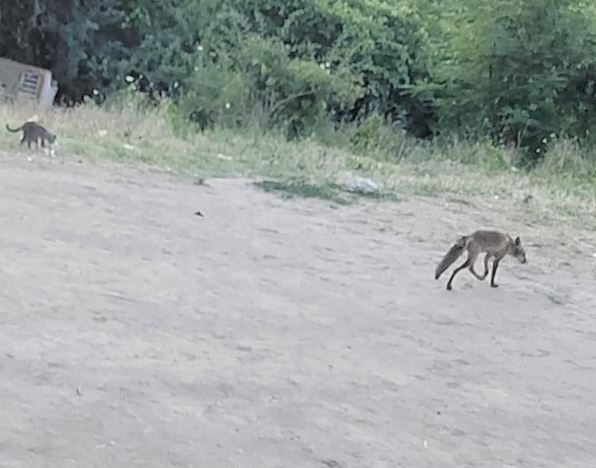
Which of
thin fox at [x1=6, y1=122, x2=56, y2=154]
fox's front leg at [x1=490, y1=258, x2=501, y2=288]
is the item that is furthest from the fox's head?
thin fox at [x1=6, y1=122, x2=56, y2=154]

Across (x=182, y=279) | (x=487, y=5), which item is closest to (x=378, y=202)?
(x=182, y=279)

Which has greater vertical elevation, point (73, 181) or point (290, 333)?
point (290, 333)

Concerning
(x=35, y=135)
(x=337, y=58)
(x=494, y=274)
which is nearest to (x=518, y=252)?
(x=494, y=274)

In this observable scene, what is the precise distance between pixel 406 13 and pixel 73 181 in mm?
10609

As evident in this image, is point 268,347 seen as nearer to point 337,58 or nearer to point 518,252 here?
point 518,252

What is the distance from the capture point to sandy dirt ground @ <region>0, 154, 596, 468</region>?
435 centimetres

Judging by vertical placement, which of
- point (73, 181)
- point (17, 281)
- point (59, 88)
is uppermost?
point (17, 281)

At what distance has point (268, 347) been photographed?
566 cm

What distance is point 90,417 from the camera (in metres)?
4.33

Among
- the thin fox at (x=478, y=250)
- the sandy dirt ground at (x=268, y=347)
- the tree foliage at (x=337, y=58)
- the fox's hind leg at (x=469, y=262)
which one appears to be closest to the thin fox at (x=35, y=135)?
the sandy dirt ground at (x=268, y=347)

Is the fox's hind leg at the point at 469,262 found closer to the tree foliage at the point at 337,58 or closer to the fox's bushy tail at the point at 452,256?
the fox's bushy tail at the point at 452,256

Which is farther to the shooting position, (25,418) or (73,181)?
(73,181)

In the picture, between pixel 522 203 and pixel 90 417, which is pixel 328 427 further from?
pixel 522 203

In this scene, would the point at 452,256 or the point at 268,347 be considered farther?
the point at 452,256
